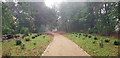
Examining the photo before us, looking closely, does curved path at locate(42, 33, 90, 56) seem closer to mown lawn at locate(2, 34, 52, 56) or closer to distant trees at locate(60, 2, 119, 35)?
mown lawn at locate(2, 34, 52, 56)

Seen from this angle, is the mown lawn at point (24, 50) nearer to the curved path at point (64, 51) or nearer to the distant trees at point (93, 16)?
the curved path at point (64, 51)

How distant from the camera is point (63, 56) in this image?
6.20m

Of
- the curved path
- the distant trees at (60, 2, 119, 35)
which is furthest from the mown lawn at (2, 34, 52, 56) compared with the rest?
the distant trees at (60, 2, 119, 35)

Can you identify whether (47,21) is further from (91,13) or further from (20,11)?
(91,13)

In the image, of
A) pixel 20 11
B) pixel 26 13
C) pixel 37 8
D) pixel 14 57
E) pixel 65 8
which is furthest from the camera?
pixel 65 8

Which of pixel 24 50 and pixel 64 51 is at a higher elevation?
pixel 24 50

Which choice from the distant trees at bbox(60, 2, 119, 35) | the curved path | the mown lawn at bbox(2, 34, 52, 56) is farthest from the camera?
the distant trees at bbox(60, 2, 119, 35)

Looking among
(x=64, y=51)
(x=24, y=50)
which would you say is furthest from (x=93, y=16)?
(x=24, y=50)

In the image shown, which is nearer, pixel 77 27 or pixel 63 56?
pixel 63 56

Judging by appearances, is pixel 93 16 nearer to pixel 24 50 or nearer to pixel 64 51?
pixel 64 51

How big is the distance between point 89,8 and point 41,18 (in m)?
15.4

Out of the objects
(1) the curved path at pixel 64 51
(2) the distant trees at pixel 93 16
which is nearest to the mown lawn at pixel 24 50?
(1) the curved path at pixel 64 51

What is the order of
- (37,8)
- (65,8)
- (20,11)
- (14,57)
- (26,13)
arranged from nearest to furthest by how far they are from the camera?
1. (14,57)
2. (26,13)
3. (20,11)
4. (37,8)
5. (65,8)

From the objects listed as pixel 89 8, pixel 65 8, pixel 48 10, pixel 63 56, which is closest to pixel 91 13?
pixel 89 8
